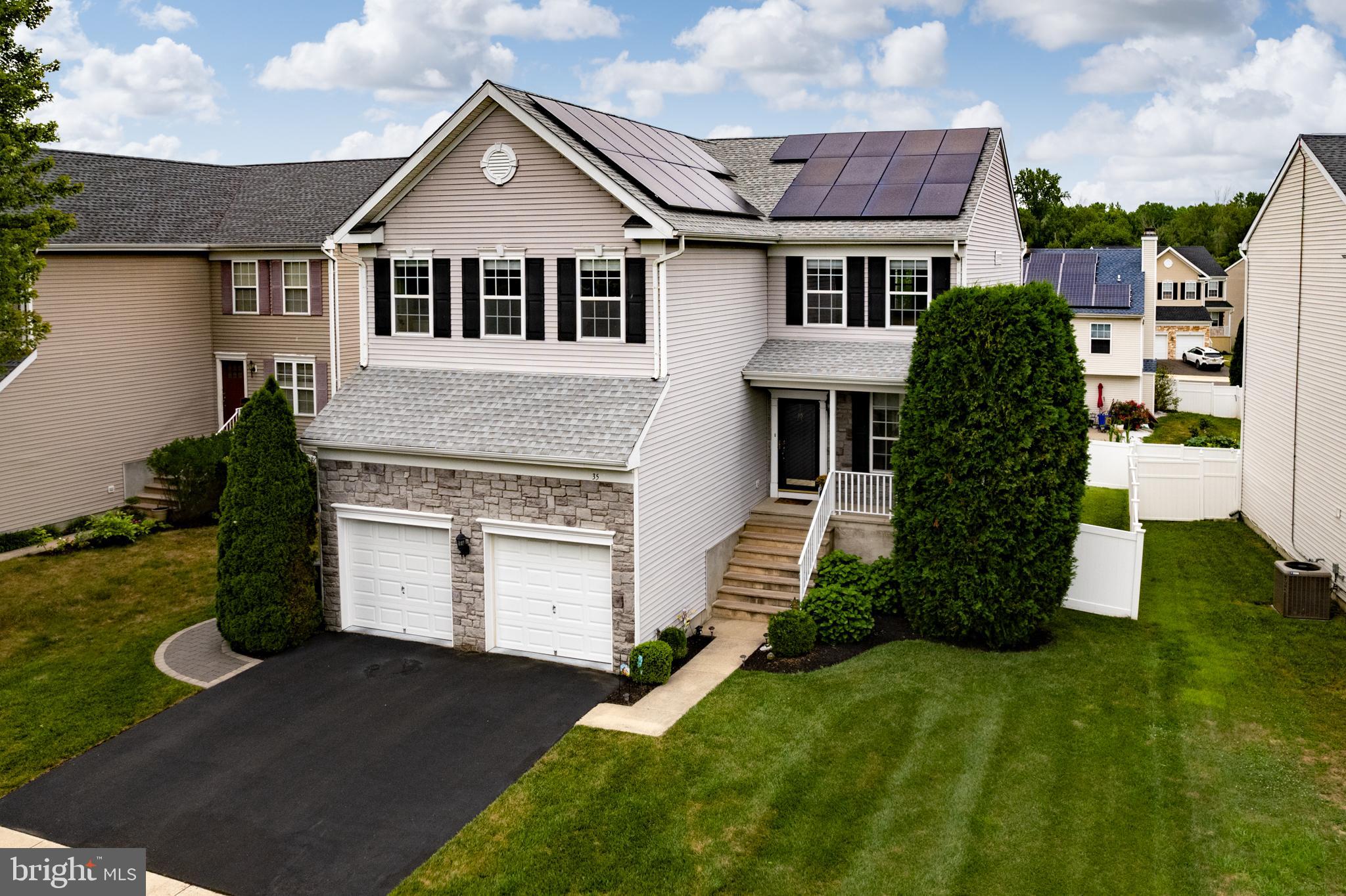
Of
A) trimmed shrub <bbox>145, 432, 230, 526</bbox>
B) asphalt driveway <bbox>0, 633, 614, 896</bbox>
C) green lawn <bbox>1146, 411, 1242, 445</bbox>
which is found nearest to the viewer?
asphalt driveway <bbox>0, 633, 614, 896</bbox>

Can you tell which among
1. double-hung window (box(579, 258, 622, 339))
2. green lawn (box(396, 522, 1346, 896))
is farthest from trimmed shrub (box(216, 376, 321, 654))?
green lawn (box(396, 522, 1346, 896))

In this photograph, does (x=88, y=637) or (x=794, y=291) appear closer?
(x=88, y=637)

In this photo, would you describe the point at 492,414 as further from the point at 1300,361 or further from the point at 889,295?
the point at 1300,361

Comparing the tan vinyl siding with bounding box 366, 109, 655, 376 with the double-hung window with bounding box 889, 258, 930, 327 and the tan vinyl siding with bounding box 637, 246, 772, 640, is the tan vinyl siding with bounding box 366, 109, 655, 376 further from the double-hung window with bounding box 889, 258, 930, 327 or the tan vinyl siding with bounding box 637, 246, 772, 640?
the double-hung window with bounding box 889, 258, 930, 327

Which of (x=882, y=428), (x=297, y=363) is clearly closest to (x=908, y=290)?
(x=882, y=428)

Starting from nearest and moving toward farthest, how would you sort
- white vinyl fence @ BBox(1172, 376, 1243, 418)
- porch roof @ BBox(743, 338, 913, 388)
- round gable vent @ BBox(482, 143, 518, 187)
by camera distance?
1. round gable vent @ BBox(482, 143, 518, 187)
2. porch roof @ BBox(743, 338, 913, 388)
3. white vinyl fence @ BBox(1172, 376, 1243, 418)
